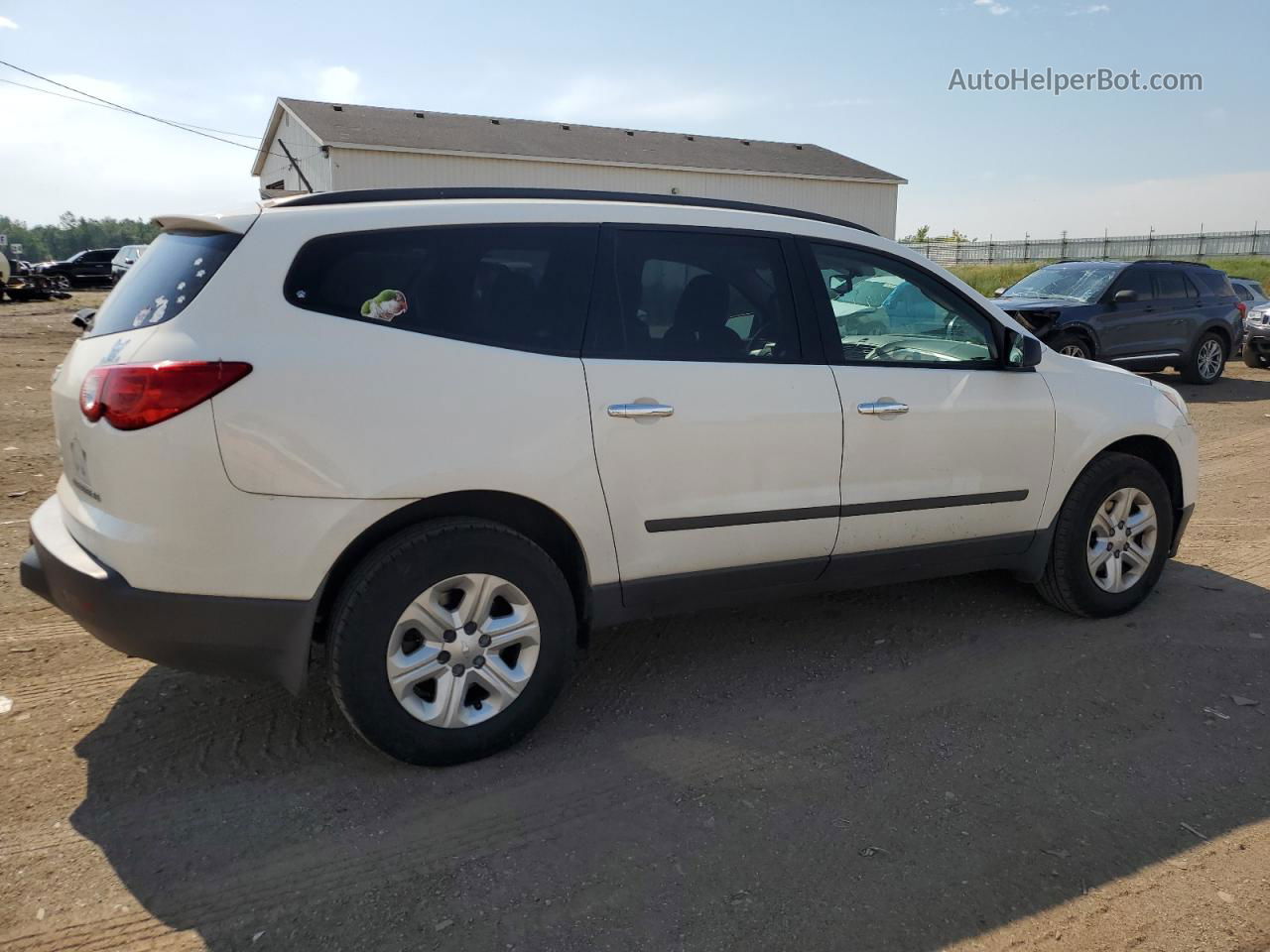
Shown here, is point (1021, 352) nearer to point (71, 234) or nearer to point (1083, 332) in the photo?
point (1083, 332)

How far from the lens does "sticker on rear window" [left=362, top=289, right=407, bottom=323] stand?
325 cm

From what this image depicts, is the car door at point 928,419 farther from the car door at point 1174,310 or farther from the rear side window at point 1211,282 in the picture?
the rear side window at point 1211,282

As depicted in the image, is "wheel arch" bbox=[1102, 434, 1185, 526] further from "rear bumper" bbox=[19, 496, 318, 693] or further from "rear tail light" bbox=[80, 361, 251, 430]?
"rear tail light" bbox=[80, 361, 251, 430]

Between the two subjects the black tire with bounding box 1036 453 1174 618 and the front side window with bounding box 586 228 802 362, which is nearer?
the front side window with bounding box 586 228 802 362

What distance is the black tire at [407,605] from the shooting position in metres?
3.18

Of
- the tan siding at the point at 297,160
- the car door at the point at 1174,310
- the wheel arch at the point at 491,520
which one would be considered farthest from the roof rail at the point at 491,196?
the tan siding at the point at 297,160

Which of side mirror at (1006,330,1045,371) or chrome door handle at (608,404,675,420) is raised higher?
side mirror at (1006,330,1045,371)

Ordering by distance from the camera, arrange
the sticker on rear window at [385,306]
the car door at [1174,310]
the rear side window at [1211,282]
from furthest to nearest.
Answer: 1. the rear side window at [1211,282]
2. the car door at [1174,310]
3. the sticker on rear window at [385,306]

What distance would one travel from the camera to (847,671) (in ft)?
14.1

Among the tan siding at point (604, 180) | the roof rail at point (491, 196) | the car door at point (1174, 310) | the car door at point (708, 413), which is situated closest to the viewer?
the roof rail at point (491, 196)

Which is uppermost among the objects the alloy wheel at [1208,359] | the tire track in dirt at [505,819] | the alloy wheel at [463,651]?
the alloy wheel at [1208,359]

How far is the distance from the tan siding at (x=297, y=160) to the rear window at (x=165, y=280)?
79.4 feet

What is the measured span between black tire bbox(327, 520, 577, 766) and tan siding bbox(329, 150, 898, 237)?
21.4 metres

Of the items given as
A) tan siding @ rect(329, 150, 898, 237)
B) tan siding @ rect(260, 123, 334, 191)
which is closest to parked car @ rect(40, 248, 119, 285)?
tan siding @ rect(260, 123, 334, 191)
